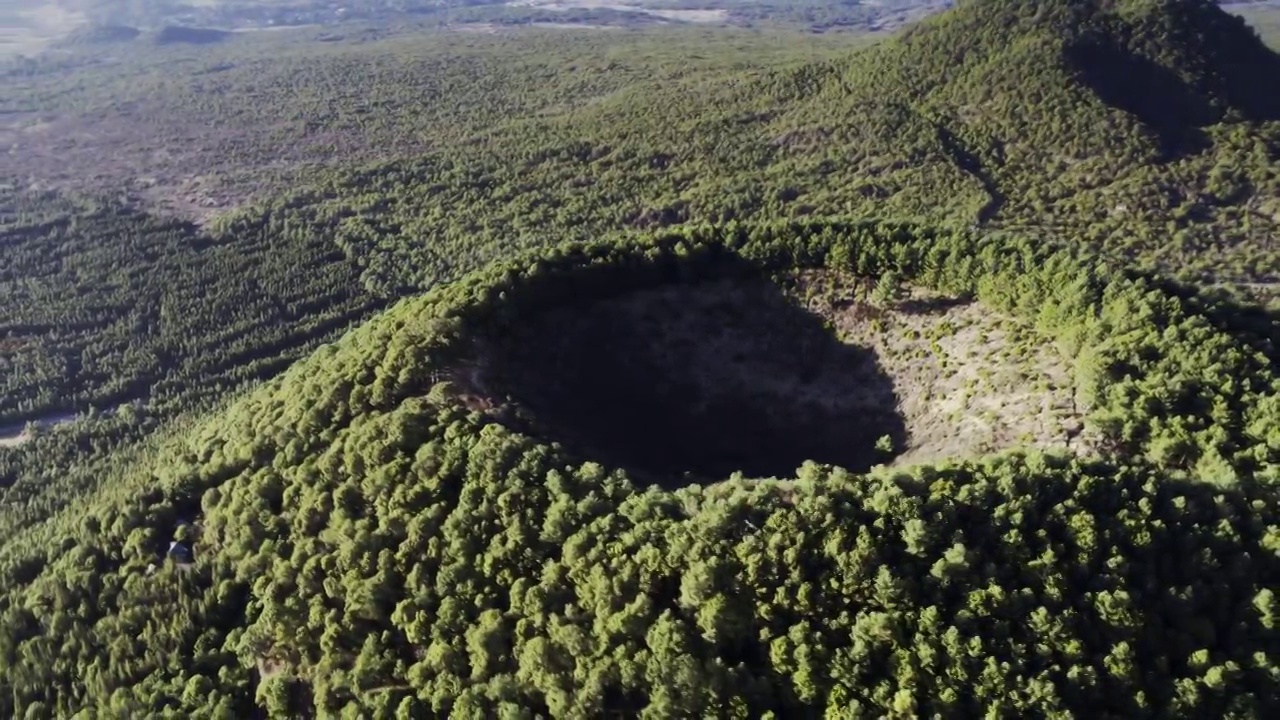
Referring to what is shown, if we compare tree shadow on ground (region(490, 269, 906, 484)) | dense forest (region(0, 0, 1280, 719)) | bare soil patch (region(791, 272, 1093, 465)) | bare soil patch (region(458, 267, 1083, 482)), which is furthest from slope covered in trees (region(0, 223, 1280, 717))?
tree shadow on ground (region(490, 269, 906, 484))

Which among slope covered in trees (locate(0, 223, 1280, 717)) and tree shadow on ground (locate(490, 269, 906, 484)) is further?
tree shadow on ground (locate(490, 269, 906, 484))

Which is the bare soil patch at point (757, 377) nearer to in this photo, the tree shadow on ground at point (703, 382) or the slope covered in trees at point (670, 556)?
the tree shadow on ground at point (703, 382)

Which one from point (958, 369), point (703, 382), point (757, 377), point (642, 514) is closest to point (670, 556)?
point (642, 514)

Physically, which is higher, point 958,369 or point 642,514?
point 958,369

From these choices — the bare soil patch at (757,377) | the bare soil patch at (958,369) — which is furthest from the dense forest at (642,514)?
the bare soil patch at (958,369)

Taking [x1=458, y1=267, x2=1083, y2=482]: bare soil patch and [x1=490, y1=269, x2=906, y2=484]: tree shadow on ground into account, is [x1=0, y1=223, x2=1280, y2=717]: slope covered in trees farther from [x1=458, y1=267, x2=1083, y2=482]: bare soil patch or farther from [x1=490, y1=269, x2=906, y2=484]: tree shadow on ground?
[x1=490, y1=269, x2=906, y2=484]: tree shadow on ground

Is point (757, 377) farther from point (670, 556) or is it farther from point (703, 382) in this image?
point (670, 556)
